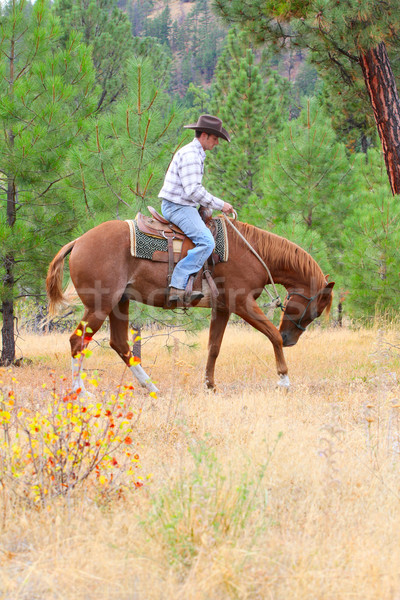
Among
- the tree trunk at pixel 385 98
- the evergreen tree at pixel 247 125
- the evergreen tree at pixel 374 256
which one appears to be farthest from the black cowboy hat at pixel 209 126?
the evergreen tree at pixel 247 125

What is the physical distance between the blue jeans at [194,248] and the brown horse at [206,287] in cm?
21

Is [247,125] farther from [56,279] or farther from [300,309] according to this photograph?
[56,279]

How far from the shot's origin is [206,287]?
623 cm

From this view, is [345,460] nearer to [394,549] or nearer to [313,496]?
[313,496]

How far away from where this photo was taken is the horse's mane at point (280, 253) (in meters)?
6.56

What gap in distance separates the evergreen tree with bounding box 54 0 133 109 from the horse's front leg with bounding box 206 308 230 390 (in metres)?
9.56

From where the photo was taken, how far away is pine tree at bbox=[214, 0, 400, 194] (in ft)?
23.4

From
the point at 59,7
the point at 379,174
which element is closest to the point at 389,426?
the point at 379,174

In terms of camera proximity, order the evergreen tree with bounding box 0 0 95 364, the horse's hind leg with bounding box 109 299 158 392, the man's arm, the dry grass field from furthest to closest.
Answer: the evergreen tree with bounding box 0 0 95 364, the horse's hind leg with bounding box 109 299 158 392, the man's arm, the dry grass field

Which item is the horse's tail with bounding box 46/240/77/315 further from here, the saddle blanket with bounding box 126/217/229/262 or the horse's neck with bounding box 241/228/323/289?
the horse's neck with bounding box 241/228/323/289

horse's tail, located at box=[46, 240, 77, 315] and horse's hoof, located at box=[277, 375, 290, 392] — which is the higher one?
horse's tail, located at box=[46, 240, 77, 315]

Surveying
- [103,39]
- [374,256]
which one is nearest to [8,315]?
[374,256]

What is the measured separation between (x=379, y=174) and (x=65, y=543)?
1418 centimetres

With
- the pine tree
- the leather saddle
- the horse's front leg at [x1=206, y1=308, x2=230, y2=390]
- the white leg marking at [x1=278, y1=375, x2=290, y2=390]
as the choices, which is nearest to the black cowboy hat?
the leather saddle
